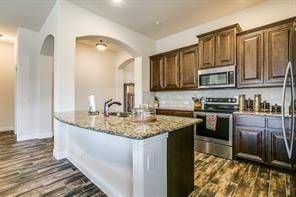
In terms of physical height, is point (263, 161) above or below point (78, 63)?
below

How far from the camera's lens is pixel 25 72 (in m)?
4.64

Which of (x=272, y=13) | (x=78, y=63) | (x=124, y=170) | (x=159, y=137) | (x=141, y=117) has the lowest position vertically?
(x=124, y=170)

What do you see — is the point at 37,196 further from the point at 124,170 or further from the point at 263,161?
the point at 263,161

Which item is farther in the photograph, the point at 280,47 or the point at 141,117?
the point at 280,47

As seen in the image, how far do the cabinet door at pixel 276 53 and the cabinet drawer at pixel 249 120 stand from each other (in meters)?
0.67

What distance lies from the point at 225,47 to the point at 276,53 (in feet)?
2.81

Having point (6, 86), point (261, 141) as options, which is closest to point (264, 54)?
point (261, 141)

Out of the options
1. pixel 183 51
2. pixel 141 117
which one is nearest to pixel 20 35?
pixel 183 51

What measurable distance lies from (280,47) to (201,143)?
2253 millimetres

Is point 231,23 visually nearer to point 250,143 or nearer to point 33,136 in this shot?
point 250,143

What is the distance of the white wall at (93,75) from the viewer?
564 centimetres

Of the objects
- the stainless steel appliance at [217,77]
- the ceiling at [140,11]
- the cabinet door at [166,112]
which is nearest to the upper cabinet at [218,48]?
the stainless steel appliance at [217,77]

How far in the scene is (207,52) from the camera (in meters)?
3.64

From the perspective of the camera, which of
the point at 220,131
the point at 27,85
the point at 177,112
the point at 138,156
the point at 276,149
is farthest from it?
the point at 27,85
